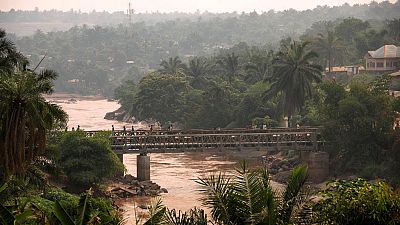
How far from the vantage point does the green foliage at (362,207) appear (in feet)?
48.4

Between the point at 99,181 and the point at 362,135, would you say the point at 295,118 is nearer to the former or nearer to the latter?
the point at 362,135

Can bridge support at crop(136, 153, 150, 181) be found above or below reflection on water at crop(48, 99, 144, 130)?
above

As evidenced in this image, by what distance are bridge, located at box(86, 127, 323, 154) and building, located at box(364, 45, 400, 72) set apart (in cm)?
3920

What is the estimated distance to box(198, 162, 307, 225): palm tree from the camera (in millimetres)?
13344

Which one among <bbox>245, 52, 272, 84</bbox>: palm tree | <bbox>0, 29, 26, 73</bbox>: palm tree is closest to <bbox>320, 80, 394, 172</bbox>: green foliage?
<bbox>0, 29, 26, 73</bbox>: palm tree

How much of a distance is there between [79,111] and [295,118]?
65.8 metres

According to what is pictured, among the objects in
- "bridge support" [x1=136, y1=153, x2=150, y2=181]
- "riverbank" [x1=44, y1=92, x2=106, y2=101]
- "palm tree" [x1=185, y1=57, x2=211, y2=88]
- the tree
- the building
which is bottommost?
"riverbank" [x1=44, y1=92, x2=106, y2=101]

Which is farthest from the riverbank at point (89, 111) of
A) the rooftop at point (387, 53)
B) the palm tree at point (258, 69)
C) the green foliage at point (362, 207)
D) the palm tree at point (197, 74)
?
the green foliage at point (362, 207)

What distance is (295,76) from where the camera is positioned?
69750 millimetres

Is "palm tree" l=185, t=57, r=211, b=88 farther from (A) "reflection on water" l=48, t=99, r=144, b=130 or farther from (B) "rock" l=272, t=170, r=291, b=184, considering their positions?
(B) "rock" l=272, t=170, r=291, b=184

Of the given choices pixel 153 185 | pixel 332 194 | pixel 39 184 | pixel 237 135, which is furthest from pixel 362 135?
pixel 332 194

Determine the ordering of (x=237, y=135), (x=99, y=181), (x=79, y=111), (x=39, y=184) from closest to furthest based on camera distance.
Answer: (x=39, y=184) < (x=99, y=181) < (x=237, y=135) < (x=79, y=111)

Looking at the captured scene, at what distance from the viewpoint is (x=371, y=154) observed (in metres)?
54.3

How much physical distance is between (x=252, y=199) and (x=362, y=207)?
107 inches
